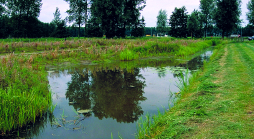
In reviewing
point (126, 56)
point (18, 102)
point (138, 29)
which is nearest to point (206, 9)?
point (138, 29)

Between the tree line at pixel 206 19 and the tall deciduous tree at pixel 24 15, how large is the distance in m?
33.7

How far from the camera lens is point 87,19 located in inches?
1948

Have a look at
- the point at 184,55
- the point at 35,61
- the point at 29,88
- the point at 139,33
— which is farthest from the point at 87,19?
the point at 29,88

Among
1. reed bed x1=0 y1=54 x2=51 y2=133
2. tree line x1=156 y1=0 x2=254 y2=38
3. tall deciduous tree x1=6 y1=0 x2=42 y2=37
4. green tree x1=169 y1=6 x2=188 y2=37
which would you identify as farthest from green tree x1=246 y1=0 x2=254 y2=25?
reed bed x1=0 y1=54 x2=51 y2=133

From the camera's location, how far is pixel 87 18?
1944 inches

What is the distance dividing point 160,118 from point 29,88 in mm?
3319

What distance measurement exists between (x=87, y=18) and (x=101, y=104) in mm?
46465

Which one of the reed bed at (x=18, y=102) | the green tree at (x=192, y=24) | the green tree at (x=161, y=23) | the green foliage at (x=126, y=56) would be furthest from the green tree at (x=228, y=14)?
the reed bed at (x=18, y=102)

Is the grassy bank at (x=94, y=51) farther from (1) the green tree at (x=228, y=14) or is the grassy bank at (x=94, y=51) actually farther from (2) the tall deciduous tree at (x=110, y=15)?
(1) the green tree at (x=228, y=14)

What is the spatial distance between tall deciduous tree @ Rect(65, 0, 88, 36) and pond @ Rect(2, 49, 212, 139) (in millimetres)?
42190

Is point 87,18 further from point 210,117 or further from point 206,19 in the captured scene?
point 210,117

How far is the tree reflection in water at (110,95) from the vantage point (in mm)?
4896

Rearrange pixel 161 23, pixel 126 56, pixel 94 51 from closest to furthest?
pixel 94 51 → pixel 126 56 → pixel 161 23

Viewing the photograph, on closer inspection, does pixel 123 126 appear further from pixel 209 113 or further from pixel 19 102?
→ pixel 19 102
